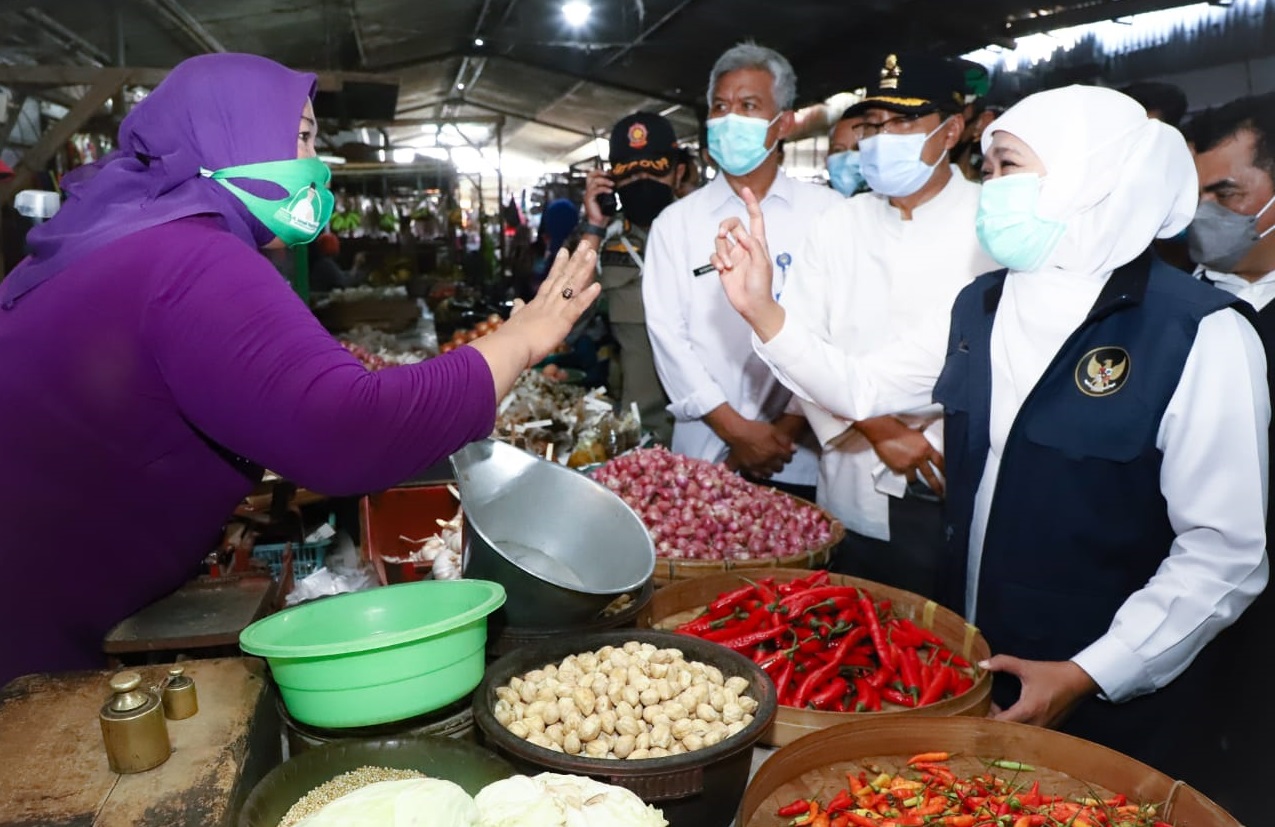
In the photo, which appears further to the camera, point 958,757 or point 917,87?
point 917,87

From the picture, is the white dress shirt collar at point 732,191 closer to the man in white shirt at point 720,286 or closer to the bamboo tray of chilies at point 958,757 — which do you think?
the man in white shirt at point 720,286

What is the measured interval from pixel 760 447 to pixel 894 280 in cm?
87

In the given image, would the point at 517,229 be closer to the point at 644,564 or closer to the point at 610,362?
the point at 610,362

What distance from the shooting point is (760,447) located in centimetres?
344

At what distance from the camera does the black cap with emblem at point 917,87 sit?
9.31 ft

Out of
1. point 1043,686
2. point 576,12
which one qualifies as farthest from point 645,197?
point 576,12

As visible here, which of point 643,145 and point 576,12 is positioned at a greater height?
point 576,12

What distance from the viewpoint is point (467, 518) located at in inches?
61.4

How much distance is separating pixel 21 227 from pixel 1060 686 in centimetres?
567

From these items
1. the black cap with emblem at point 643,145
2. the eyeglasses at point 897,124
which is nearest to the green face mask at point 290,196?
the eyeglasses at point 897,124

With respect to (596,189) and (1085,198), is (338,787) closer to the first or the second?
(1085,198)

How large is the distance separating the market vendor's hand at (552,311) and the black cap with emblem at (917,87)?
1.51 metres

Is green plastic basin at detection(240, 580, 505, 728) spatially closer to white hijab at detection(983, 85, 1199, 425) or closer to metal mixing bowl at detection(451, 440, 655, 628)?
metal mixing bowl at detection(451, 440, 655, 628)

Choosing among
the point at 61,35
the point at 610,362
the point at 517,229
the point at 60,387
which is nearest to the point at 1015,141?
the point at 60,387
